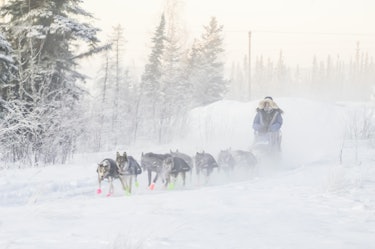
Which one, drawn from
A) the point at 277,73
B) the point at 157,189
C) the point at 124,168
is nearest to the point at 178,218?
the point at 124,168

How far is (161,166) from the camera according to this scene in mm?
9680

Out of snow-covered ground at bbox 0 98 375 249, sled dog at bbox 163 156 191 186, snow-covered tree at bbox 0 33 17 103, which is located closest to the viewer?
snow-covered ground at bbox 0 98 375 249

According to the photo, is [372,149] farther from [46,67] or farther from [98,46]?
[46,67]

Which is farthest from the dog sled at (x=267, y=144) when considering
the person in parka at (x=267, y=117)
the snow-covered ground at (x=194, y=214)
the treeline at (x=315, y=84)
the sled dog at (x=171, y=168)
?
the treeline at (x=315, y=84)

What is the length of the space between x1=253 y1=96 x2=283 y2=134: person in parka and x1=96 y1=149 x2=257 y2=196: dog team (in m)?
1.69

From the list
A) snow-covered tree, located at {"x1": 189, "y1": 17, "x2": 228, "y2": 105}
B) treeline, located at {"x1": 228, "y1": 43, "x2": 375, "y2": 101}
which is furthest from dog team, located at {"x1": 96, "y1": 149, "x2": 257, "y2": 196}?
treeline, located at {"x1": 228, "y1": 43, "x2": 375, "y2": 101}

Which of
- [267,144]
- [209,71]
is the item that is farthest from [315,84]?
[267,144]

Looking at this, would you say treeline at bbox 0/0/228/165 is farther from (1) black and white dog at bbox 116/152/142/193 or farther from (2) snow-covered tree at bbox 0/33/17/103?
(1) black and white dog at bbox 116/152/142/193

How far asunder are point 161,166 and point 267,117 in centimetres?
465

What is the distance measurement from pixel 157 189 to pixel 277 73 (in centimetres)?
9595

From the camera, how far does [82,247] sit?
3521 millimetres

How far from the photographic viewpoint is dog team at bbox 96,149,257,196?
869 centimetres

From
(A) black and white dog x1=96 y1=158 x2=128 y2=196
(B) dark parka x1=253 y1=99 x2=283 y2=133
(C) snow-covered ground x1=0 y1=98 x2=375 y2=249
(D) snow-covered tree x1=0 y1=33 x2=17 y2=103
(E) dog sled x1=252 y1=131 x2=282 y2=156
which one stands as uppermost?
(D) snow-covered tree x1=0 y1=33 x2=17 y2=103

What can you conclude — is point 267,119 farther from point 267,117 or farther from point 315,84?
point 315,84
